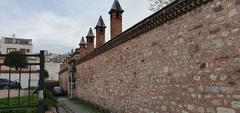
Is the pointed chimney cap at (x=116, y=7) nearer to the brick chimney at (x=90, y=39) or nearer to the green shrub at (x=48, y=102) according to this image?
the green shrub at (x=48, y=102)

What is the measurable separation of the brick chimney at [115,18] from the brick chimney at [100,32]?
132 inches

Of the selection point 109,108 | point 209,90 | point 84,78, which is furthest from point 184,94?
point 84,78

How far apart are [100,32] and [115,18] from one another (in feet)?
11.8

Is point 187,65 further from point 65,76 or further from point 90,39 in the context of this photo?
point 65,76

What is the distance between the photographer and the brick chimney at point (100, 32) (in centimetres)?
1711

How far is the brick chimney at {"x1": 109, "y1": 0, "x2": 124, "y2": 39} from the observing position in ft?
45.3

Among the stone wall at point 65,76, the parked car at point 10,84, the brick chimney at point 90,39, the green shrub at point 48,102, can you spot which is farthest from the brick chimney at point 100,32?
the stone wall at point 65,76

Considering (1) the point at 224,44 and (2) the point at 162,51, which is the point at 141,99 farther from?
(1) the point at 224,44

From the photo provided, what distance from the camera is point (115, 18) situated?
13.9 metres

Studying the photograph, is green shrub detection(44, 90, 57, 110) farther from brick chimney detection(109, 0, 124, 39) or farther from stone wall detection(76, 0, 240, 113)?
brick chimney detection(109, 0, 124, 39)

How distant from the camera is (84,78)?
770 inches

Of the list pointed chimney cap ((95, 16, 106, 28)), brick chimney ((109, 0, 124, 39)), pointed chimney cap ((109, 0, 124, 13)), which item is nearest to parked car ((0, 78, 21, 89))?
brick chimney ((109, 0, 124, 39))

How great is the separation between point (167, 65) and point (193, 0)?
202cm

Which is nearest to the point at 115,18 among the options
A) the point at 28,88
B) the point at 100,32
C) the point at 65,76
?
the point at 100,32
